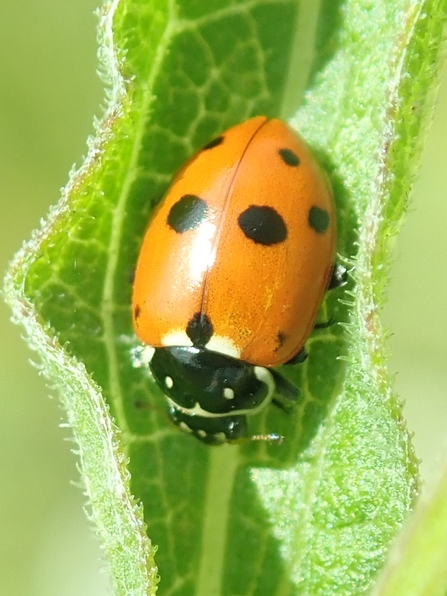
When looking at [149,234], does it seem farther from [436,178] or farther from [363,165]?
[436,178]

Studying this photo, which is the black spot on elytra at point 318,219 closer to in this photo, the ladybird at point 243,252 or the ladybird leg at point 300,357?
the ladybird at point 243,252

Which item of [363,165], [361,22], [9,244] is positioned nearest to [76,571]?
[9,244]

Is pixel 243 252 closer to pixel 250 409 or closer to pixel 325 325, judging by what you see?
pixel 325 325

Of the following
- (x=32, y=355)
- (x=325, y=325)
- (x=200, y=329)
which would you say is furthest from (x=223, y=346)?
(x=32, y=355)

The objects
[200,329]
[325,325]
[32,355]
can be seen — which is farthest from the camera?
[32,355]

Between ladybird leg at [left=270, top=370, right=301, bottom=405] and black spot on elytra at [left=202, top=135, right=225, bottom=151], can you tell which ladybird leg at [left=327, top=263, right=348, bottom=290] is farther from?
black spot on elytra at [left=202, top=135, right=225, bottom=151]

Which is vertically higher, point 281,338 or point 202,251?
point 202,251
